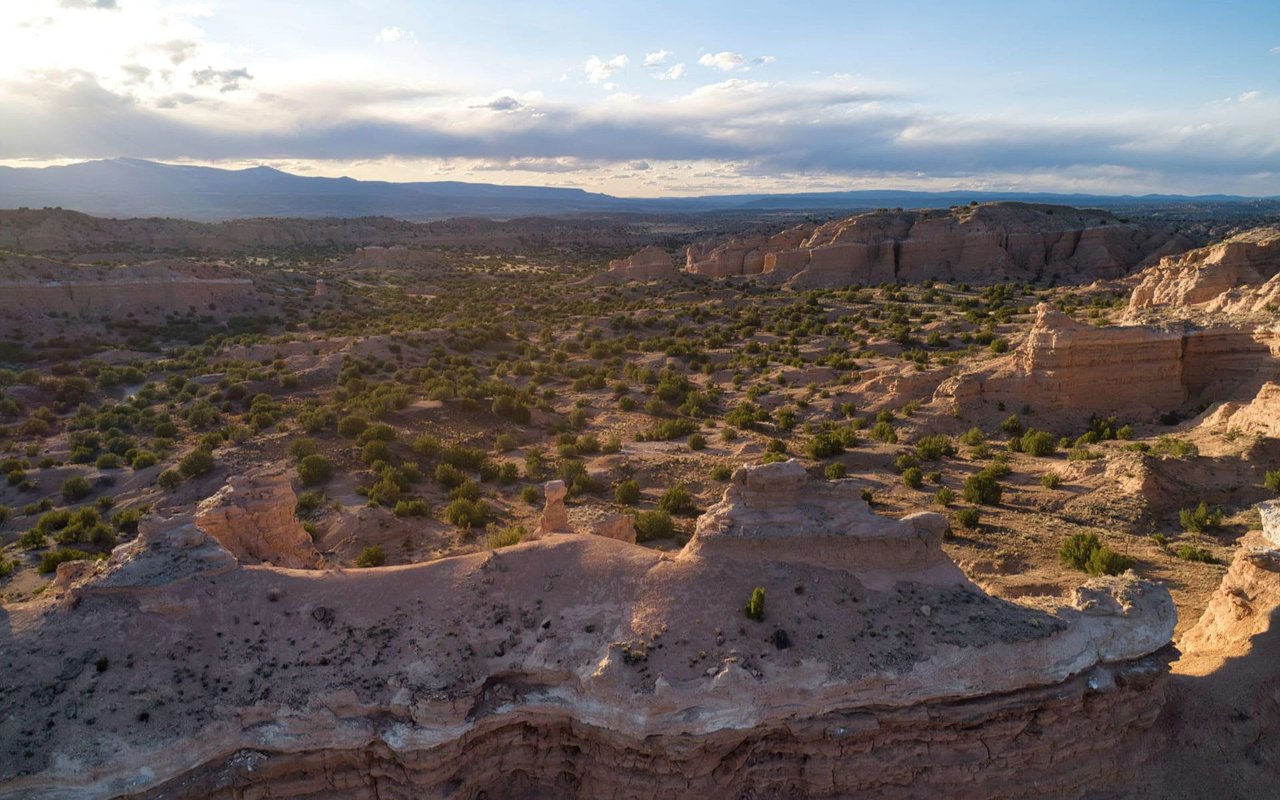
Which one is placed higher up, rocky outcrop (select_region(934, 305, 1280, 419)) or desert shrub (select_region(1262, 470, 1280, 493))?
rocky outcrop (select_region(934, 305, 1280, 419))

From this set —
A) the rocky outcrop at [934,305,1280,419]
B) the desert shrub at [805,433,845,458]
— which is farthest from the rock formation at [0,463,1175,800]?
the rocky outcrop at [934,305,1280,419]

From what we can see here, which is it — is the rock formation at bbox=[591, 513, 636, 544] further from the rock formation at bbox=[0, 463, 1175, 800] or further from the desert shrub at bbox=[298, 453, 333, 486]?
the desert shrub at bbox=[298, 453, 333, 486]

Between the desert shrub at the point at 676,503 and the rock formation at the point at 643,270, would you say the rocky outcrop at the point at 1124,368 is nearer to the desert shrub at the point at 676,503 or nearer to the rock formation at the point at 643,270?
the desert shrub at the point at 676,503

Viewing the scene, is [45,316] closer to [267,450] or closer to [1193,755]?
[267,450]

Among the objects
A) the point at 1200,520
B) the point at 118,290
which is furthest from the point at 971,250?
the point at 118,290

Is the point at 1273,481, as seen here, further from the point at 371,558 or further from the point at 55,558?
the point at 55,558
